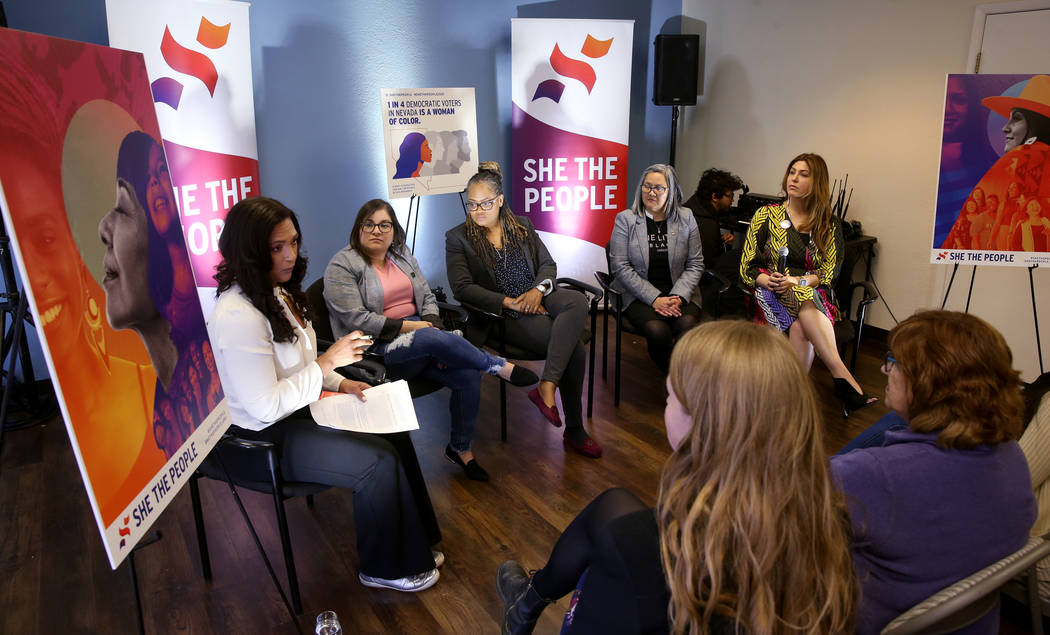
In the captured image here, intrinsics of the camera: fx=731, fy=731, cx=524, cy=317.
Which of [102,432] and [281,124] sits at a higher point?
[281,124]

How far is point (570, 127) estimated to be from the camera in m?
5.07

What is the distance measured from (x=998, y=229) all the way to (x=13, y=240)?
12.2 ft

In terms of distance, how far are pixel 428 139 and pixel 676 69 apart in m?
2.15

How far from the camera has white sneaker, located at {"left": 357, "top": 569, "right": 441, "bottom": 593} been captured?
245 centimetres

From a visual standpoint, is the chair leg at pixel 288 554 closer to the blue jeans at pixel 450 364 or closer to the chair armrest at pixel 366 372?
the chair armrest at pixel 366 372

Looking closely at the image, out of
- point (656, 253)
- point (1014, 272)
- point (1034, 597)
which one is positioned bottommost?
point (1034, 597)

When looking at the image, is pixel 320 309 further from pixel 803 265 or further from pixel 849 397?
pixel 849 397

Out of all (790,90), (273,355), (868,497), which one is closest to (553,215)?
(790,90)

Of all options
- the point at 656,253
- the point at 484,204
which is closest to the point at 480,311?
the point at 484,204

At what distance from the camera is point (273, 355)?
229cm

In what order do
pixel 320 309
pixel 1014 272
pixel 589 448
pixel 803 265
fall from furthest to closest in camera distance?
pixel 1014 272 → pixel 803 265 → pixel 589 448 → pixel 320 309

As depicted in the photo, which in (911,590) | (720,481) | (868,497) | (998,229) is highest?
(998,229)

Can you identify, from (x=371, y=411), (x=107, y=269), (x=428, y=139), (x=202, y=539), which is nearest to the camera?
(x=107, y=269)

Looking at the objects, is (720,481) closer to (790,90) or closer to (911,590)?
(911,590)
